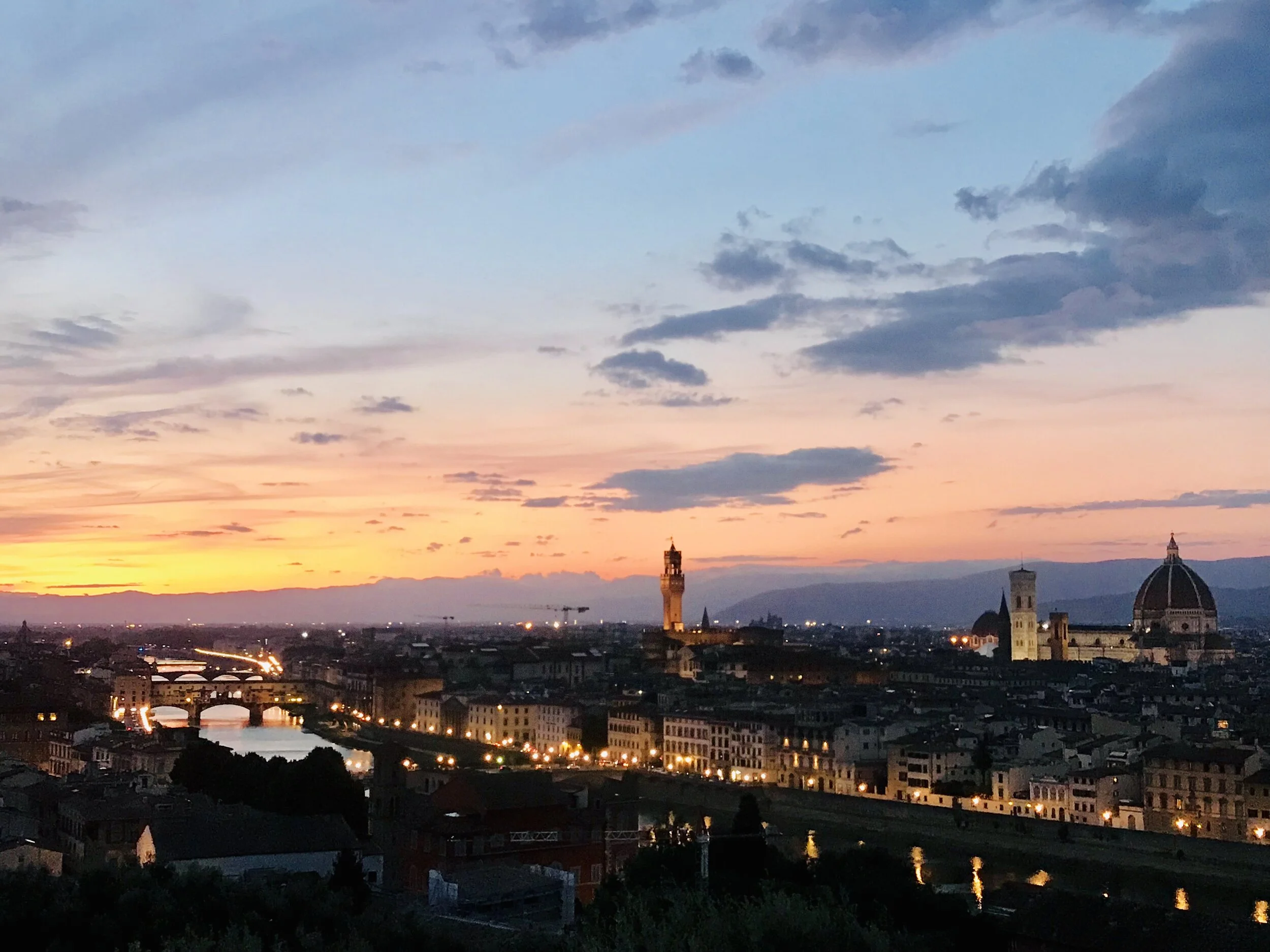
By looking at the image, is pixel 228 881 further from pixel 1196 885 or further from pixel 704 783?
pixel 704 783

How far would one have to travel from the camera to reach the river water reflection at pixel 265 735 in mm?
58312

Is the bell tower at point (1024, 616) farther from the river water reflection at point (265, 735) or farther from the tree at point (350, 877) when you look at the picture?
the tree at point (350, 877)

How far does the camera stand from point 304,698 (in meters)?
96.1

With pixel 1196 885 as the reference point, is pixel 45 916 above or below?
above

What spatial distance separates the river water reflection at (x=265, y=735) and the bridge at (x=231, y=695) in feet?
2.30

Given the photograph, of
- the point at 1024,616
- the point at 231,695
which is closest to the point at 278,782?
the point at 231,695

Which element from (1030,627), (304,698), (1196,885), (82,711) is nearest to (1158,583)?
(1030,627)

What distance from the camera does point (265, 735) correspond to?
2913 inches

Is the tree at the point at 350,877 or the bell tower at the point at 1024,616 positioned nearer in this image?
the tree at the point at 350,877

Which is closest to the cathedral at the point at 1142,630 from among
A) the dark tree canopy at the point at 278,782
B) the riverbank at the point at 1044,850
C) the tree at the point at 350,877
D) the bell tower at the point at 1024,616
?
the bell tower at the point at 1024,616

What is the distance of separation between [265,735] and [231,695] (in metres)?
26.5

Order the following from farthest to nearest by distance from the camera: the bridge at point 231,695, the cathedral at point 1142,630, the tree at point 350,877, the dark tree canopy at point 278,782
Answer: the cathedral at point 1142,630
the bridge at point 231,695
the dark tree canopy at point 278,782
the tree at point 350,877

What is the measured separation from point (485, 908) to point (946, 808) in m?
17.8

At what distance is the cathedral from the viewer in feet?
318
